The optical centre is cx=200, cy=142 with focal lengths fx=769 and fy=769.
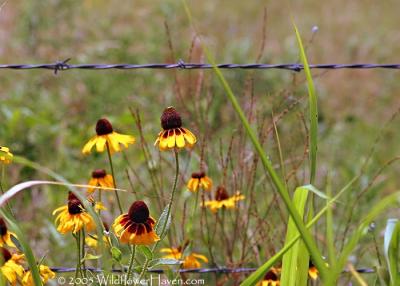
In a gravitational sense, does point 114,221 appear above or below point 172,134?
below

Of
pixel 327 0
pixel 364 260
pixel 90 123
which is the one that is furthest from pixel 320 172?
pixel 327 0

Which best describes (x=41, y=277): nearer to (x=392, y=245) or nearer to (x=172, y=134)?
(x=172, y=134)

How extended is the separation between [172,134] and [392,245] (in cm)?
54

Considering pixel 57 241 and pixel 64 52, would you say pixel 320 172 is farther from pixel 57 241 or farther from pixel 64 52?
pixel 64 52

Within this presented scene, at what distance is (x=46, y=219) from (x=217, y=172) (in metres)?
0.78

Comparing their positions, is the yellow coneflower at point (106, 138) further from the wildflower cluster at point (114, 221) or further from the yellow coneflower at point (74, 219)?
the yellow coneflower at point (74, 219)

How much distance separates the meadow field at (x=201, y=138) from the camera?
198 centimetres

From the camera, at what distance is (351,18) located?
23.1 ft

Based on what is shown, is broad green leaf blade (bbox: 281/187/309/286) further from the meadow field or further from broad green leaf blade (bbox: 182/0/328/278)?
broad green leaf blade (bbox: 182/0/328/278)

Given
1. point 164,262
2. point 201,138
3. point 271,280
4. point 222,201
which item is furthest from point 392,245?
point 201,138

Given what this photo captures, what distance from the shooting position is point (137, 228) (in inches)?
63.2

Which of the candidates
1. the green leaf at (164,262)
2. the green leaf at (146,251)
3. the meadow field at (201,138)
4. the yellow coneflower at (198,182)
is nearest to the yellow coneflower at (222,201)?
the meadow field at (201,138)

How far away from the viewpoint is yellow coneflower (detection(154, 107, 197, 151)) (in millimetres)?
1728

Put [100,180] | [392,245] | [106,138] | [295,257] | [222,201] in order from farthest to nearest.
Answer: [222,201], [100,180], [106,138], [295,257], [392,245]
